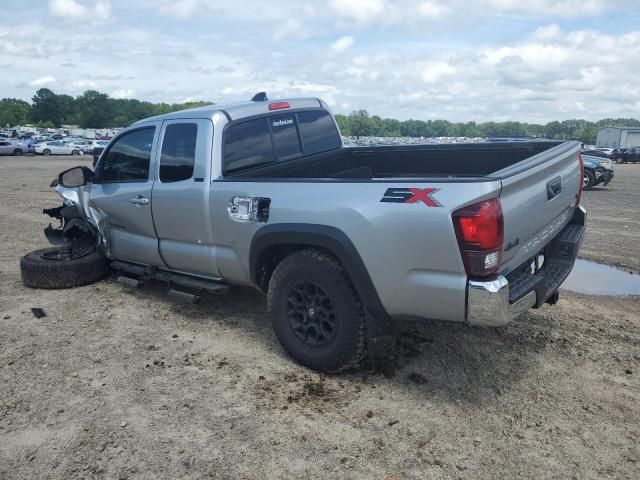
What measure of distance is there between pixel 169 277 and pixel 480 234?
3.14 metres

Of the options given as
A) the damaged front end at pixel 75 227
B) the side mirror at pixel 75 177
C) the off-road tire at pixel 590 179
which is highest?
the side mirror at pixel 75 177

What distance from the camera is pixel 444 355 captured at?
4273mm

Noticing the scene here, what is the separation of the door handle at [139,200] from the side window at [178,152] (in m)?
0.29

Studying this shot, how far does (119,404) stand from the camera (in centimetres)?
360

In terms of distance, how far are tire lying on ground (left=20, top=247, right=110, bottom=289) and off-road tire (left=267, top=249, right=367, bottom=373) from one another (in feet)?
9.15

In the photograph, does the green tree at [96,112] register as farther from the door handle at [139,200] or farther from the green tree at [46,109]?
the door handle at [139,200]

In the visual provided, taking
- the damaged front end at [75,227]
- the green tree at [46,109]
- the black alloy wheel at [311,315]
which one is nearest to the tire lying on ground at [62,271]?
the damaged front end at [75,227]

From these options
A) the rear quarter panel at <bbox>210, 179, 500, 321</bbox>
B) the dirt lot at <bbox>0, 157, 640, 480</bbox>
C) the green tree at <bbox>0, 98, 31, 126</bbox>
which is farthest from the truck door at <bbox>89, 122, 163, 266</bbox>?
the green tree at <bbox>0, 98, 31, 126</bbox>

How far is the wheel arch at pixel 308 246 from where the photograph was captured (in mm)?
3510

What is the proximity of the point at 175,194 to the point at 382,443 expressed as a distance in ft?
8.99

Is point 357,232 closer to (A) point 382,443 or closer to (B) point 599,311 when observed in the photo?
(A) point 382,443

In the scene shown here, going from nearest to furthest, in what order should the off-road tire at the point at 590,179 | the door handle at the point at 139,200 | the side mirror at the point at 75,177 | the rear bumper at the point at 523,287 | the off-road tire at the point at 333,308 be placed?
1. the rear bumper at the point at 523,287
2. the off-road tire at the point at 333,308
3. the door handle at the point at 139,200
4. the side mirror at the point at 75,177
5. the off-road tire at the point at 590,179

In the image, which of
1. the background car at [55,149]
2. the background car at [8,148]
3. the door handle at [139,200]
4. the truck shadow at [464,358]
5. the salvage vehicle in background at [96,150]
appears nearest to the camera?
the truck shadow at [464,358]

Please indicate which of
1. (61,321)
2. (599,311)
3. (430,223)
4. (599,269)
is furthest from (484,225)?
(599,269)
